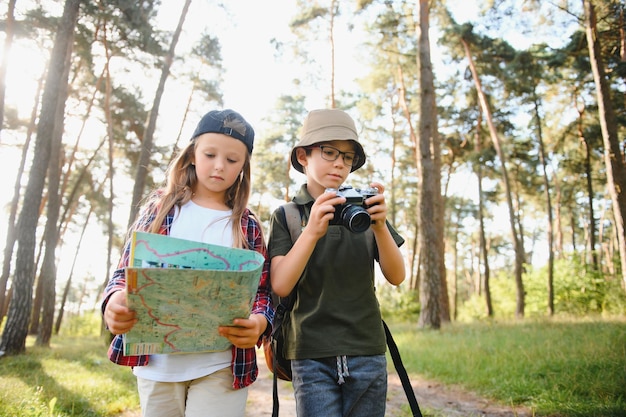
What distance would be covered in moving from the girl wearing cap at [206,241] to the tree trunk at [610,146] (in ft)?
22.4

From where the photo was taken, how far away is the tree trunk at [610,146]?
20.6 ft

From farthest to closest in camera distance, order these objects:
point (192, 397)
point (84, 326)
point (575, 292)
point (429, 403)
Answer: point (84, 326), point (575, 292), point (429, 403), point (192, 397)

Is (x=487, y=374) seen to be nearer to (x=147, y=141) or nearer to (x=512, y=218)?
(x=147, y=141)

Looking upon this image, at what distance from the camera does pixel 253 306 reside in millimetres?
1559

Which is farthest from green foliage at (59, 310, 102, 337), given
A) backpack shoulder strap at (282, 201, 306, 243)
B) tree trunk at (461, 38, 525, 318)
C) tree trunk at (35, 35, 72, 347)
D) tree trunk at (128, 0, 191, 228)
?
backpack shoulder strap at (282, 201, 306, 243)

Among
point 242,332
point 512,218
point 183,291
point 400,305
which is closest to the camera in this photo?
point 183,291

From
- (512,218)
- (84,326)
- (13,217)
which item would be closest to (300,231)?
(13,217)

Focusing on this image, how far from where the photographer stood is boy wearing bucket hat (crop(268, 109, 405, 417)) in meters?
1.59

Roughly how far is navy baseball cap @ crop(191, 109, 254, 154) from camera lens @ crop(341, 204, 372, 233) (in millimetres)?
578

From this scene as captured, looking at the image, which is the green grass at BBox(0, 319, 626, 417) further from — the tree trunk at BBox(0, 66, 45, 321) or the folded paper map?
the tree trunk at BBox(0, 66, 45, 321)

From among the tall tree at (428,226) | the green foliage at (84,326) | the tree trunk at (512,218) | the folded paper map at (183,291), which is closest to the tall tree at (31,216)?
the folded paper map at (183,291)

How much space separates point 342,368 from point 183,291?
0.82 meters

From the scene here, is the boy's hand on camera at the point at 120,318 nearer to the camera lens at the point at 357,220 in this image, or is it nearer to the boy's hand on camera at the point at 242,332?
the boy's hand on camera at the point at 242,332

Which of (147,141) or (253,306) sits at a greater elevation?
(147,141)
